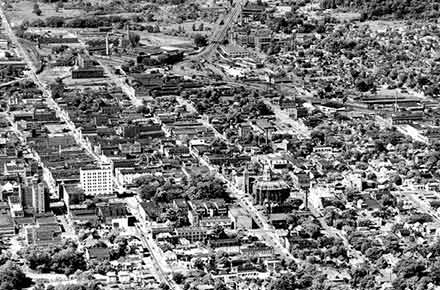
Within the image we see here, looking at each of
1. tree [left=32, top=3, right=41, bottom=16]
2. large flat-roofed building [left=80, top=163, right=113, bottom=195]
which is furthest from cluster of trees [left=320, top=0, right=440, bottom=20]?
large flat-roofed building [left=80, top=163, right=113, bottom=195]

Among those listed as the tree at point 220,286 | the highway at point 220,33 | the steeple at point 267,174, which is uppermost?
the steeple at point 267,174

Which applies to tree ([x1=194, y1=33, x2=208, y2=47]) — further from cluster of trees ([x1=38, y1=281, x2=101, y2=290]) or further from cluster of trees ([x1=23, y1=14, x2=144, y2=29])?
cluster of trees ([x1=38, y1=281, x2=101, y2=290])

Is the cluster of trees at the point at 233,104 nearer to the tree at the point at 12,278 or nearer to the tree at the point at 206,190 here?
the tree at the point at 206,190

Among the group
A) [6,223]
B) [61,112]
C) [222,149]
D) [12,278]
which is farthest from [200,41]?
[12,278]

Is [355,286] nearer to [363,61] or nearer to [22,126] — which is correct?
[22,126]

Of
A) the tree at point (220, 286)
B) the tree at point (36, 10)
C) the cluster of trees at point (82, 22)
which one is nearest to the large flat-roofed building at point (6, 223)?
the tree at point (220, 286)
